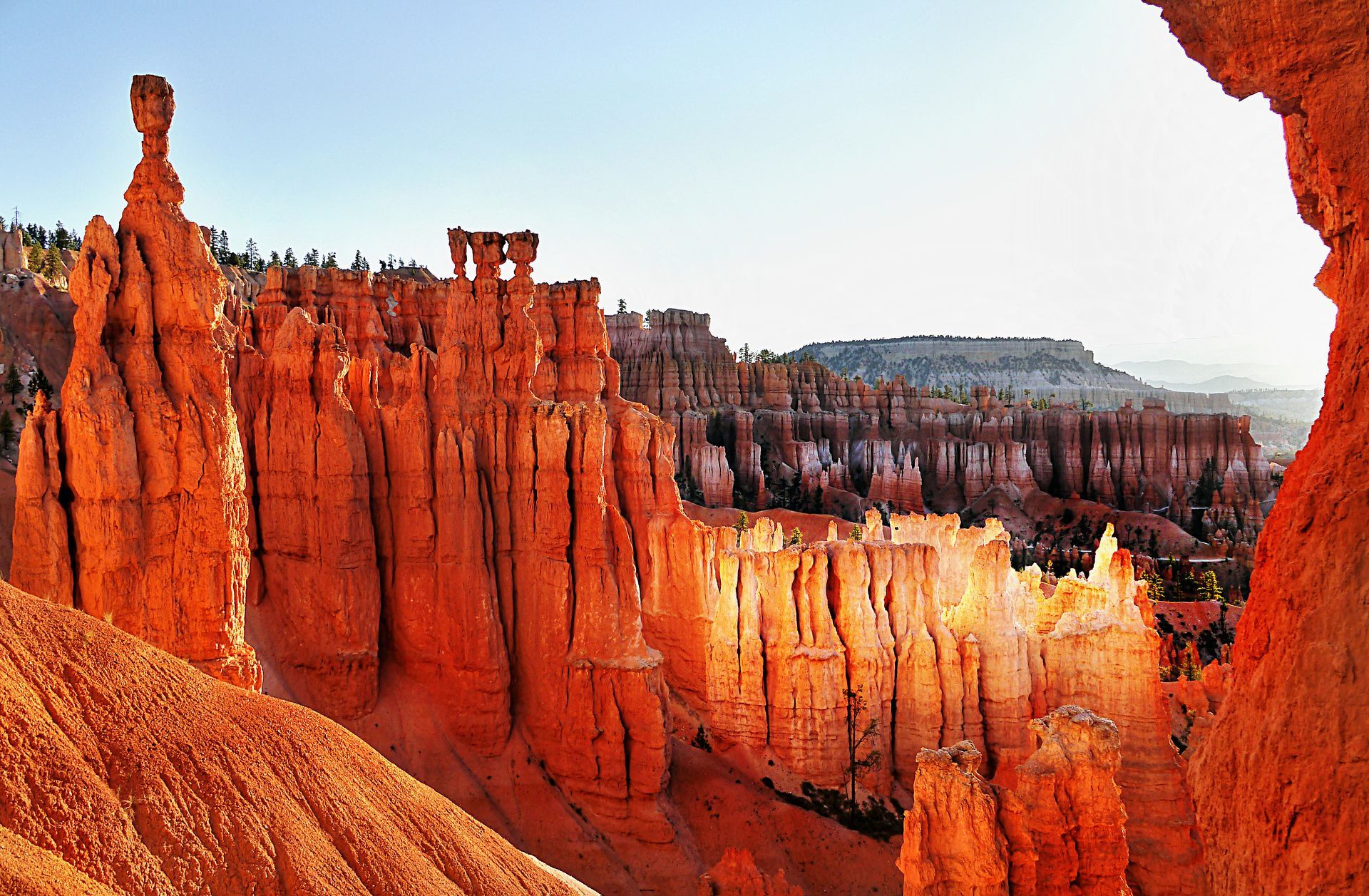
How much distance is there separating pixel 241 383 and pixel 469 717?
9.32 m

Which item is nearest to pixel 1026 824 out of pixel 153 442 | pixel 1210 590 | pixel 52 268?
pixel 153 442

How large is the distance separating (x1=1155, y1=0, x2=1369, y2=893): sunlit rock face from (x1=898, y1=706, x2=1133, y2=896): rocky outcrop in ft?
28.0

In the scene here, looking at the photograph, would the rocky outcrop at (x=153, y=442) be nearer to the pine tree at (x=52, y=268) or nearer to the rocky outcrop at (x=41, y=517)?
the rocky outcrop at (x=41, y=517)

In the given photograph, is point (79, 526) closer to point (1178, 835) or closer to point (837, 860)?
point (837, 860)

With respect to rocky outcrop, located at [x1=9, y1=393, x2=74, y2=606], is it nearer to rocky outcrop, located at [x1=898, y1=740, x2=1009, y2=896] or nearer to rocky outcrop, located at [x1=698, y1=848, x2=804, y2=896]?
rocky outcrop, located at [x1=898, y1=740, x2=1009, y2=896]

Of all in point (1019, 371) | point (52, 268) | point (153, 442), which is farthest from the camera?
point (1019, 371)

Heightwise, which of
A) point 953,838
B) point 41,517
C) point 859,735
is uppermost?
point 41,517

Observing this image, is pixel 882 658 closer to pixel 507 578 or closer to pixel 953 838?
pixel 507 578

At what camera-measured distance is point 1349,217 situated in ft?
19.9

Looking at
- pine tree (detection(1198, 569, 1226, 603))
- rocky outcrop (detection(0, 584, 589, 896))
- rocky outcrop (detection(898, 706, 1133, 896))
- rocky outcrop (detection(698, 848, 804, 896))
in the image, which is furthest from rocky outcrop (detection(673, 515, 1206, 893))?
pine tree (detection(1198, 569, 1226, 603))

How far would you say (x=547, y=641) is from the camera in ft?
79.8

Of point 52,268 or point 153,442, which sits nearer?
point 153,442

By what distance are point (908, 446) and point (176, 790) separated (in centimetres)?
8004

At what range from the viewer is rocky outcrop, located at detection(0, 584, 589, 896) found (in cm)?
901
